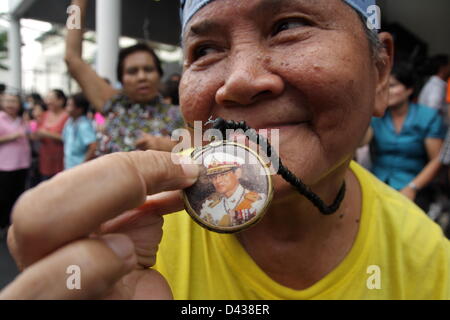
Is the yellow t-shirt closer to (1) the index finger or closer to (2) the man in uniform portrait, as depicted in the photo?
(2) the man in uniform portrait

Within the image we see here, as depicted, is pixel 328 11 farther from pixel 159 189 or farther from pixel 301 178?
pixel 159 189

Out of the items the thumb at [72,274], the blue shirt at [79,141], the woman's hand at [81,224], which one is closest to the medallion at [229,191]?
the woman's hand at [81,224]

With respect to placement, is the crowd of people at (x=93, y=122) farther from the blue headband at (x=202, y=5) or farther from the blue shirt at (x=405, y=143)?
the blue shirt at (x=405, y=143)

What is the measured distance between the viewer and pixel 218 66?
1103mm

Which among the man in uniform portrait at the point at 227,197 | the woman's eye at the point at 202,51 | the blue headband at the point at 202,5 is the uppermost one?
the blue headband at the point at 202,5

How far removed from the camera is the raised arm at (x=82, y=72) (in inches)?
100

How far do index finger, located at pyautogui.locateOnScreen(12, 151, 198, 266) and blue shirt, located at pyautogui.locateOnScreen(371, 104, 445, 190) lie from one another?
114 inches

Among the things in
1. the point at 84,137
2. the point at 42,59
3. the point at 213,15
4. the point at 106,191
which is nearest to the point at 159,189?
the point at 106,191

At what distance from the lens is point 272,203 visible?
46.6 inches

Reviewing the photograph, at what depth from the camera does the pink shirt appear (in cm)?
509

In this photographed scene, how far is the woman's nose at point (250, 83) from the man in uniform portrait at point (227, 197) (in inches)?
8.8

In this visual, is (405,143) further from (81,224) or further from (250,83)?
(81,224)

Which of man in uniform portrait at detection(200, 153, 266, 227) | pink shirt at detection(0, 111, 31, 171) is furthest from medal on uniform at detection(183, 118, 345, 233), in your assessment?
pink shirt at detection(0, 111, 31, 171)
